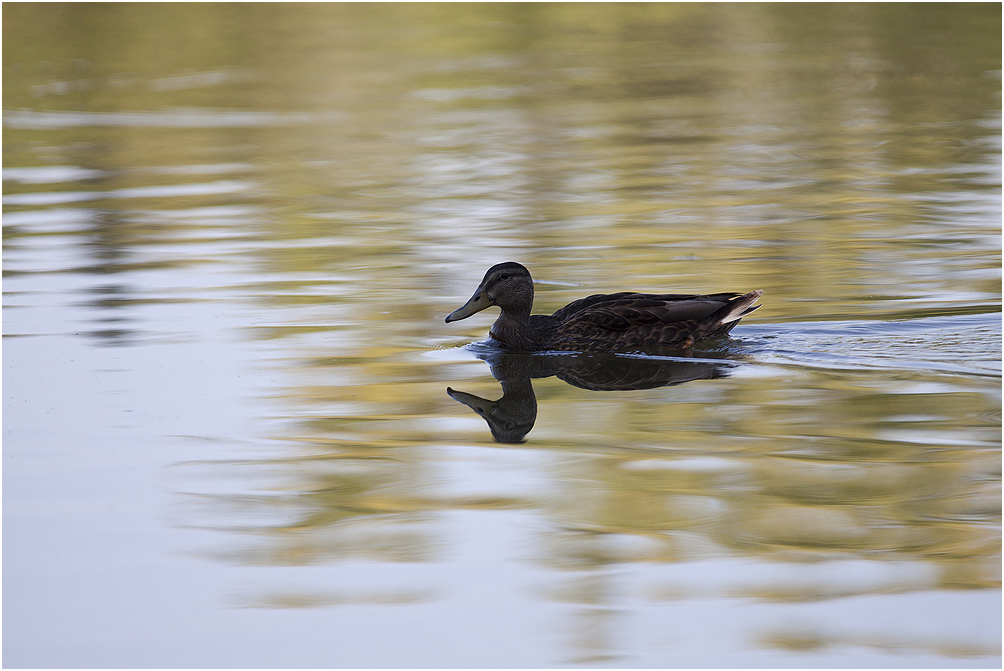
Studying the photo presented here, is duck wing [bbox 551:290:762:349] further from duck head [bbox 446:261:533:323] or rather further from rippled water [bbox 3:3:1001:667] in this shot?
A: duck head [bbox 446:261:533:323]

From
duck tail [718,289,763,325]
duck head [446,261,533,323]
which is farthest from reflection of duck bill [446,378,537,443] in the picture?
duck tail [718,289,763,325]

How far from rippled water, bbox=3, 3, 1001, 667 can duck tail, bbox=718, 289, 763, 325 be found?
20cm

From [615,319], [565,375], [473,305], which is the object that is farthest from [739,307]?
[473,305]

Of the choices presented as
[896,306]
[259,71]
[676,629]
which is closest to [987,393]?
[896,306]

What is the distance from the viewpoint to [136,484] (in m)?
5.25

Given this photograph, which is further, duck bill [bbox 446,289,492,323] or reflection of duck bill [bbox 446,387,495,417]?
duck bill [bbox 446,289,492,323]

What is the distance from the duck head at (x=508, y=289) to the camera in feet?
24.6

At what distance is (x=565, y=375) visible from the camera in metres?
7.03

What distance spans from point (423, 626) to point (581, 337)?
11.7 ft

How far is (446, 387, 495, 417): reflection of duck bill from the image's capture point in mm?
6250

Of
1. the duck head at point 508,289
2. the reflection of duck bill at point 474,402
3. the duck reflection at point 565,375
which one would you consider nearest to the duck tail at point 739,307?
the duck reflection at point 565,375

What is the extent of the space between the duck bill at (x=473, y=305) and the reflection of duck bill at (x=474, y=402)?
41.2 inches

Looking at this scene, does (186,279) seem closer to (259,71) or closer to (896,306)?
(896,306)

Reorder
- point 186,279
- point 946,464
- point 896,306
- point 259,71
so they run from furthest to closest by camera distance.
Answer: point 259,71, point 186,279, point 896,306, point 946,464
